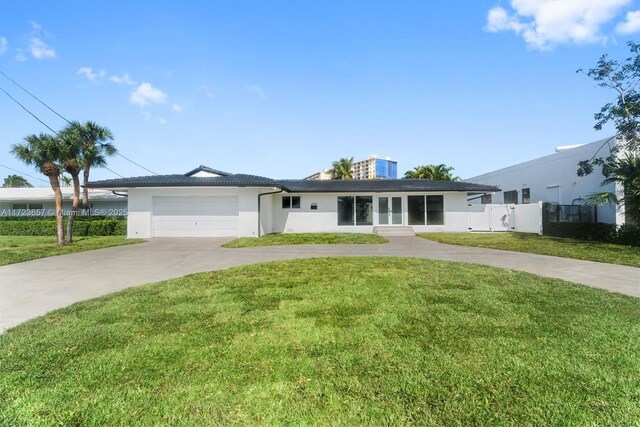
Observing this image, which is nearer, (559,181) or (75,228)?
(559,181)

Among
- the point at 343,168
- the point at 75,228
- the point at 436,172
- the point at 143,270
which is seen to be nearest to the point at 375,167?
the point at 343,168

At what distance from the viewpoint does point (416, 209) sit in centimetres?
1933

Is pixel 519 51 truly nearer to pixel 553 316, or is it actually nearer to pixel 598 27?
pixel 598 27

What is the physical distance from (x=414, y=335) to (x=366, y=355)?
747 millimetres

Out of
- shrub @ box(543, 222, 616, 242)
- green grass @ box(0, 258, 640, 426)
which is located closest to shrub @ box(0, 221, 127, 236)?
green grass @ box(0, 258, 640, 426)

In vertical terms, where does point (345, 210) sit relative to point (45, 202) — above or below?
below

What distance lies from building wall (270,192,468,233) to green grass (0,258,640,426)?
1419 centimetres

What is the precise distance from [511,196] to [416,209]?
365 inches

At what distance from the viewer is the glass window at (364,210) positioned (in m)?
19.4

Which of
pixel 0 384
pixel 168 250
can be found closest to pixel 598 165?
pixel 168 250

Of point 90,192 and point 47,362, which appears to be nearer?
point 47,362

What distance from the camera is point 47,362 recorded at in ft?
9.52

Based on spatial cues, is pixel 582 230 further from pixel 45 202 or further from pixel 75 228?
pixel 45 202

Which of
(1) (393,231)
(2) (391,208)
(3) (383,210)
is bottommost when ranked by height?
(1) (393,231)
